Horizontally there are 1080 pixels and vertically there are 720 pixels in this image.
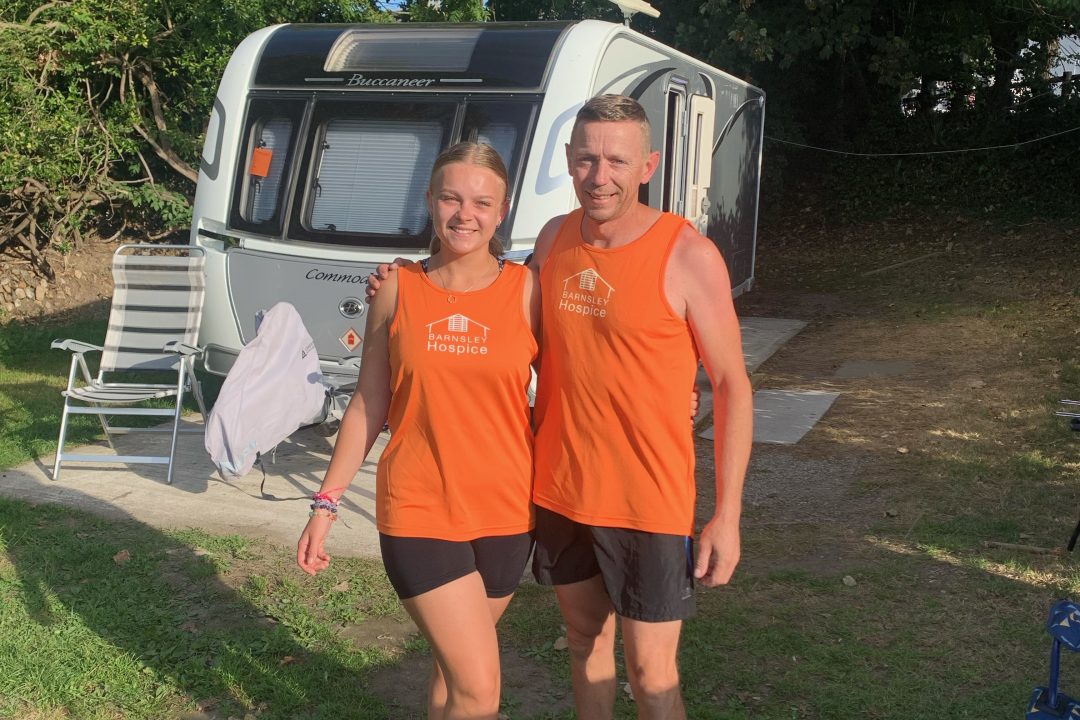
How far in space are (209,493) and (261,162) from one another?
210cm

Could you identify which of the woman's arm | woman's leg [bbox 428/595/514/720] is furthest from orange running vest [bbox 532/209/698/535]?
the woman's arm

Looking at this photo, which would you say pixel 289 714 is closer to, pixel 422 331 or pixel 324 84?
pixel 422 331

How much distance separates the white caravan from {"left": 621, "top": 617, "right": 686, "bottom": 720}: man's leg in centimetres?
357

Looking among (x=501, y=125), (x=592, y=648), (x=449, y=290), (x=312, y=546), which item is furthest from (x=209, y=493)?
(x=449, y=290)

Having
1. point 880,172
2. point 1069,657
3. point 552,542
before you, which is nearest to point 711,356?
point 552,542

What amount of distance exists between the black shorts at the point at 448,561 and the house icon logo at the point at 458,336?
428 mm

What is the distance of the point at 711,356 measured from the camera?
246 cm

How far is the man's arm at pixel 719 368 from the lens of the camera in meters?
2.43

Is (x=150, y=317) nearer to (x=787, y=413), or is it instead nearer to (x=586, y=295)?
(x=787, y=413)

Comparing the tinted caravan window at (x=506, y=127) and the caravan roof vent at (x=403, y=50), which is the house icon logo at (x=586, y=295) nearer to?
the tinted caravan window at (x=506, y=127)

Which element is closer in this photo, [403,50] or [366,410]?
[366,410]

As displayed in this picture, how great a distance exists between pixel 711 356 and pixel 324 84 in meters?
4.78

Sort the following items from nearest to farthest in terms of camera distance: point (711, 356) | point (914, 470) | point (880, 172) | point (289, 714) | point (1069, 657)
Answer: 1. point (711, 356)
2. point (289, 714)
3. point (1069, 657)
4. point (914, 470)
5. point (880, 172)

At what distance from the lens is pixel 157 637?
411 centimetres
